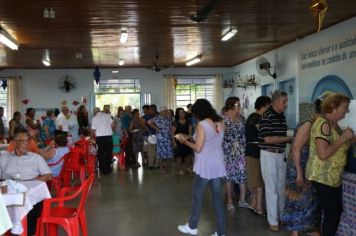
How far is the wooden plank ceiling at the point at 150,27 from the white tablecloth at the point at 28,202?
326 cm

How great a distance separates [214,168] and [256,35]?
5.89 meters

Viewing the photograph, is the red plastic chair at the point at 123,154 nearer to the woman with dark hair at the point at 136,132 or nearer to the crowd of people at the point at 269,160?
the woman with dark hair at the point at 136,132

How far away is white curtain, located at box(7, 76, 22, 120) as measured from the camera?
1467 centimetres

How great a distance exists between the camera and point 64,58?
1233 centimetres

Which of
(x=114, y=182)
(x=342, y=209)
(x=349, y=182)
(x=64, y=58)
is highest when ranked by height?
(x=64, y=58)

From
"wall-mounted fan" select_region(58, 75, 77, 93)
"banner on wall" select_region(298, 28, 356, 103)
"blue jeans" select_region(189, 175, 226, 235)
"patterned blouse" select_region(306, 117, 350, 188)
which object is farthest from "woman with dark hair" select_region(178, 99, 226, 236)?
"wall-mounted fan" select_region(58, 75, 77, 93)

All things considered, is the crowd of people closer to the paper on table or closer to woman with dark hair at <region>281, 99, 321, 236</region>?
woman with dark hair at <region>281, 99, 321, 236</region>

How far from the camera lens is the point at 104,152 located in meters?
9.06

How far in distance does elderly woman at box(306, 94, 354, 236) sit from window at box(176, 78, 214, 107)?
12.1 metres

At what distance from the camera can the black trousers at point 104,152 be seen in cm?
905

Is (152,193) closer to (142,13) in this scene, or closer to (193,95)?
(142,13)

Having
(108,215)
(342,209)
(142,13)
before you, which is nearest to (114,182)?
(108,215)

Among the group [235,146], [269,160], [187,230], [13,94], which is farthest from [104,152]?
[13,94]

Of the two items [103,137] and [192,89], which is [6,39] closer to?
[103,137]
